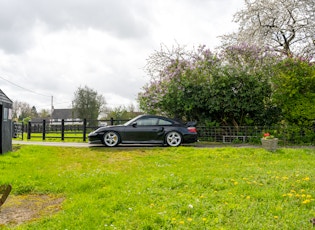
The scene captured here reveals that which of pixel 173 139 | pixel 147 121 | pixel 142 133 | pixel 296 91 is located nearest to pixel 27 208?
pixel 142 133

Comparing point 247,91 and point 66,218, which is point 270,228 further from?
point 247,91

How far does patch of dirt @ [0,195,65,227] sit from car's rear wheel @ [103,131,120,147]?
6008 mm

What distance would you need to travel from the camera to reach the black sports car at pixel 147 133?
1099cm

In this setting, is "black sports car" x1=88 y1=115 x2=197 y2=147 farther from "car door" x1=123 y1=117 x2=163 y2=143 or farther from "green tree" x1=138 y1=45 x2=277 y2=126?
"green tree" x1=138 y1=45 x2=277 y2=126

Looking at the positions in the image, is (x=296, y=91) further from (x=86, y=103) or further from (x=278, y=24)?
(x=86, y=103)

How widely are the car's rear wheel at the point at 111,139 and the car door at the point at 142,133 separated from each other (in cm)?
30

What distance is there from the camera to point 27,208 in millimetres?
4367

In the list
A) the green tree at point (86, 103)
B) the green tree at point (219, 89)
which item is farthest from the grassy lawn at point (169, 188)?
the green tree at point (86, 103)

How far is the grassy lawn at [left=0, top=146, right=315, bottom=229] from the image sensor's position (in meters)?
3.68

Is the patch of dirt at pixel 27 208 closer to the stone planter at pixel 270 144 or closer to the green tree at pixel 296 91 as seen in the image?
the stone planter at pixel 270 144

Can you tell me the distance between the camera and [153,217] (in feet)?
12.3

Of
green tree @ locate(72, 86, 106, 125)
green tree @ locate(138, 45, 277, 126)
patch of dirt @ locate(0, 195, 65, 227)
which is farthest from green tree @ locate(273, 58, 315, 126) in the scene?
green tree @ locate(72, 86, 106, 125)

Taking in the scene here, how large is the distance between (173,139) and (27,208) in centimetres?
725

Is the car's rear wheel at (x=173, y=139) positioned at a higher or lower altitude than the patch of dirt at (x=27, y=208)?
higher
